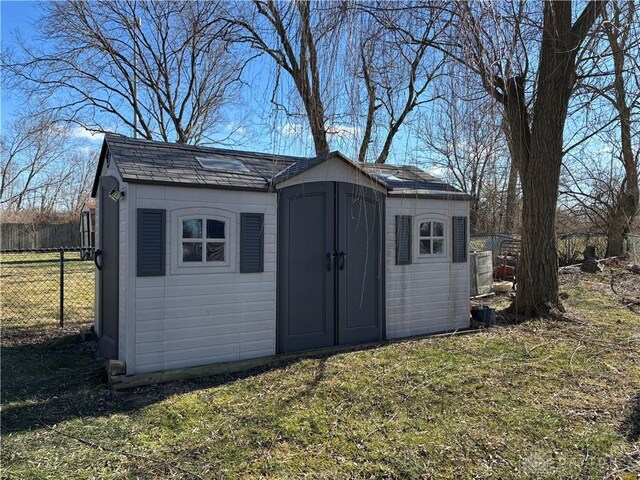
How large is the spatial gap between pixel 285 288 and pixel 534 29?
3.51m

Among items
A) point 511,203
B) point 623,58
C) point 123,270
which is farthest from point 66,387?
point 511,203

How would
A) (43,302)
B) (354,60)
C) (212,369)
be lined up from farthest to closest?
(43,302), (212,369), (354,60)

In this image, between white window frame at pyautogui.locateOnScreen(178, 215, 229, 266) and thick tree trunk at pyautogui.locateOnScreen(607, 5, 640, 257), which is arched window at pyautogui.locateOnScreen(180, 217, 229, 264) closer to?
white window frame at pyautogui.locateOnScreen(178, 215, 229, 266)

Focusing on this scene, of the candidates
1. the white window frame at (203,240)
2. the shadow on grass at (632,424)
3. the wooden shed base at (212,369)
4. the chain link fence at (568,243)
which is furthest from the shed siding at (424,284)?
the chain link fence at (568,243)

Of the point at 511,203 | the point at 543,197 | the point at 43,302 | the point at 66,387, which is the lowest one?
the point at 66,387

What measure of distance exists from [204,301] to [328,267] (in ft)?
4.86

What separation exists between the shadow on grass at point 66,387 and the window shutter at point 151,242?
108 cm

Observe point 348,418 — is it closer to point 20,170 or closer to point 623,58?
point 623,58

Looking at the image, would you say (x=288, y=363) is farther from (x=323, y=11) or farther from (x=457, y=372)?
(x=323, y=11)

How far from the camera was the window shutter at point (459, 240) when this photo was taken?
20.4 ft

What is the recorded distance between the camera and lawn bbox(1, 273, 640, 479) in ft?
8.73

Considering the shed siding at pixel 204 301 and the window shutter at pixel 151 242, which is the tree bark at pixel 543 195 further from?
the window shutter at pixel 151 242

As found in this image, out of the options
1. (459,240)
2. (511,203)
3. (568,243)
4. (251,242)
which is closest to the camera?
(251,242)

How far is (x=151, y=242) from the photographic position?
13.8ft
